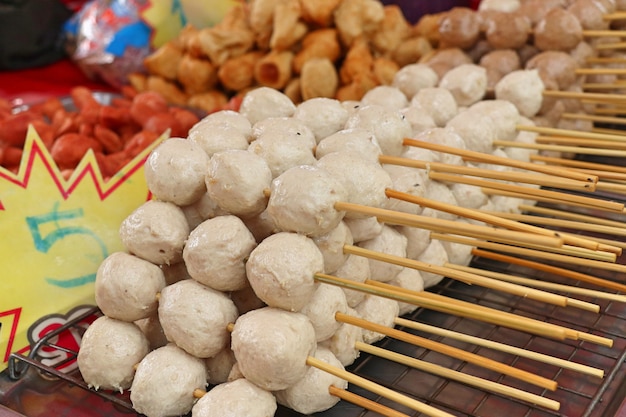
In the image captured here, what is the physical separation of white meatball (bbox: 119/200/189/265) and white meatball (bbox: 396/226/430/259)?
597 mm

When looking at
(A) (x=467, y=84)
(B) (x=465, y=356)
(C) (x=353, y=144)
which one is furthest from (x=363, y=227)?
(A) (x=467, y=84)

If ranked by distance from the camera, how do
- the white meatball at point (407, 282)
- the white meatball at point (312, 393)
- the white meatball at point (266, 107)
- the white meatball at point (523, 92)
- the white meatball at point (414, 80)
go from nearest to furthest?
1. the white meatball at point (312, 393)
2. the white meatball at point (407, 282)
3. the white meatball at point (266, 107)
4. the white meatball at point (523, 92)
5. the white meatball at point (414, 80)

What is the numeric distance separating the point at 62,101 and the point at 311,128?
1779 mm

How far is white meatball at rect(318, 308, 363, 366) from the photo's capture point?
1549 mm

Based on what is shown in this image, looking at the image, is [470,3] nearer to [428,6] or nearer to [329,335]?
[428,6]

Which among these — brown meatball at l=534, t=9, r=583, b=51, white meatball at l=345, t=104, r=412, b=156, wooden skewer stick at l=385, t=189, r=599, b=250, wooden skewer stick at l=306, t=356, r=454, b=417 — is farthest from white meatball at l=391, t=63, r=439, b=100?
wooden skewer stick at l=306, t=356, r=454, b=417

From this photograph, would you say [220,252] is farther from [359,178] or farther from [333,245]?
[359,178]

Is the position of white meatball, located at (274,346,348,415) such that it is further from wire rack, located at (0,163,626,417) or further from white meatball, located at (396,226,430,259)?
white meatball, located at (396,226,430,259)

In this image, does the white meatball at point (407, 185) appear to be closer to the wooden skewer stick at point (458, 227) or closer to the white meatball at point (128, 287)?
the wooden skewer stick at point (458, 227)

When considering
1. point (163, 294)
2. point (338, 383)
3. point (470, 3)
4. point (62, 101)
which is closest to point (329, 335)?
point (338, 383)

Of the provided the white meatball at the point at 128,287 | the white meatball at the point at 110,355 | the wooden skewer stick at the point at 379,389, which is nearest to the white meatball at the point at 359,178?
the wooden skewer stick at the point at 379,389

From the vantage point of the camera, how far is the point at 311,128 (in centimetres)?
184

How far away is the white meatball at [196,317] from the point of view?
1.46m

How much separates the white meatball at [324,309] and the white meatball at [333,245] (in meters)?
0.05
